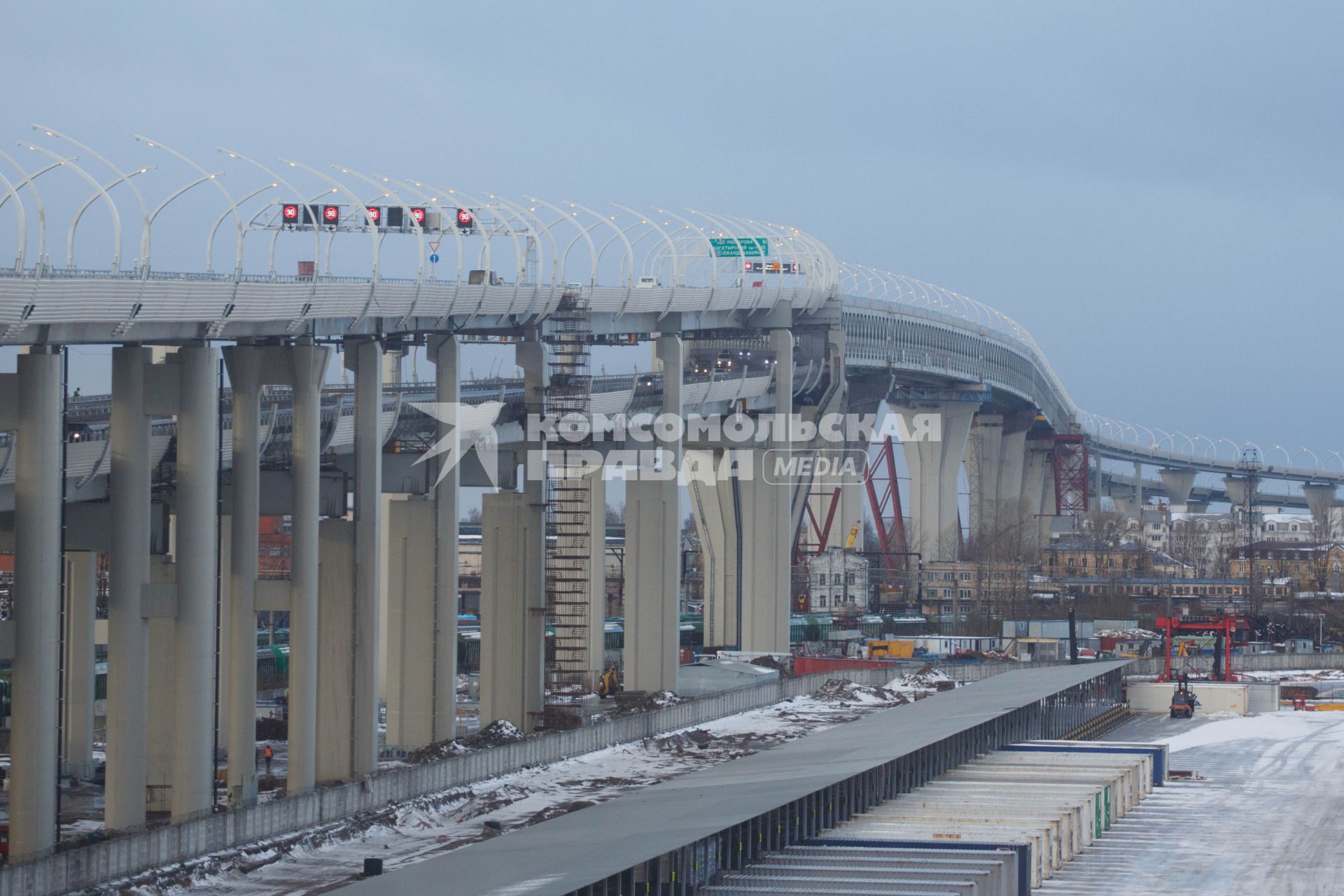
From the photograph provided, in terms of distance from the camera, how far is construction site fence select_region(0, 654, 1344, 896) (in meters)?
30.4

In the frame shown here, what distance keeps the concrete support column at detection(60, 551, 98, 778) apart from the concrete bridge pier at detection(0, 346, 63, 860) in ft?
52.3

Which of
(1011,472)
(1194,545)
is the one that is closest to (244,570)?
(1011,472)

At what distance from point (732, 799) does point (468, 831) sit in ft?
25.9

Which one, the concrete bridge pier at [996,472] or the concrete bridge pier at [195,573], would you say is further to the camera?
the concrete bridge pier at [996,472]

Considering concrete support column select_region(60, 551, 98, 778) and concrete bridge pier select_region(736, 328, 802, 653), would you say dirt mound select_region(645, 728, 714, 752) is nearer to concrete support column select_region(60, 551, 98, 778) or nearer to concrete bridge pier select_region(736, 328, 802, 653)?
concrete support column select_region(60, 551, 98, 778)

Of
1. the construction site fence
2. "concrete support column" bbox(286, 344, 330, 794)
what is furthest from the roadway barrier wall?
"concrete support column" bbox(286, 344, 330, 794)

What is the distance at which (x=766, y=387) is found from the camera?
78.3 m

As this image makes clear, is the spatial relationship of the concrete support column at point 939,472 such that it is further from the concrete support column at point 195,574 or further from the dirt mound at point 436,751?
the concrete support column at point 195,574

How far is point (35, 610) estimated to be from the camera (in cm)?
3384

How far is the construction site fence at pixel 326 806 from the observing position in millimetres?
30438

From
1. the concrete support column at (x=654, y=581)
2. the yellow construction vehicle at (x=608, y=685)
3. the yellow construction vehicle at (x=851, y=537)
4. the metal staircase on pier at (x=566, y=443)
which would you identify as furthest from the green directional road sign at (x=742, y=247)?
the yellow construction vehicle at (x=851, y=537)

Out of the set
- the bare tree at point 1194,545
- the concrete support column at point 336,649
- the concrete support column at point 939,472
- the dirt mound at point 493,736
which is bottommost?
the dirt mound at point 493,736

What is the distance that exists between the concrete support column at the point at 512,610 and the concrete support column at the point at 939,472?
66498 mm

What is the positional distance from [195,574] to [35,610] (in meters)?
5.40
